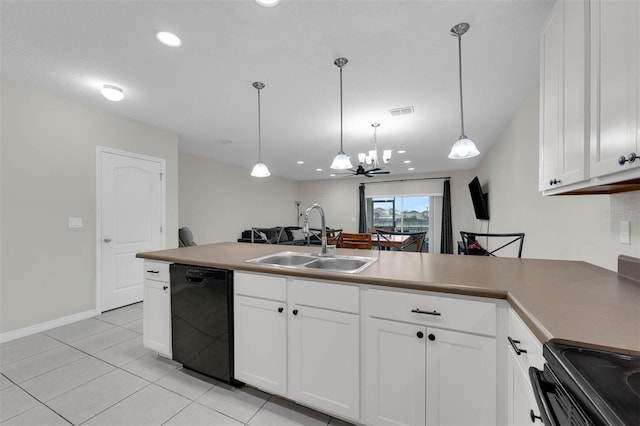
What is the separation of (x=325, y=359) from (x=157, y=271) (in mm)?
1508

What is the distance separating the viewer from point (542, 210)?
2500 millimetres

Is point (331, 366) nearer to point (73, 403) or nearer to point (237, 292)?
point (237, 292)

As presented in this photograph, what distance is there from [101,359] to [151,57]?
2.62 meters

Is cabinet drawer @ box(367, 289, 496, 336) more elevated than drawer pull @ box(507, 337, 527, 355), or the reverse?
cabinet drawer @ box(367, 289, 496, 336)

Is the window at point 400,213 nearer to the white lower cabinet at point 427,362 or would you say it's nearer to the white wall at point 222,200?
the white wall at point 222,200

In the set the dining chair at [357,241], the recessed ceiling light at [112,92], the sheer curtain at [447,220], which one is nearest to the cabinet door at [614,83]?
the dining chair at [357,241]

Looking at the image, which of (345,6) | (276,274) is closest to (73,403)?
(276,274)

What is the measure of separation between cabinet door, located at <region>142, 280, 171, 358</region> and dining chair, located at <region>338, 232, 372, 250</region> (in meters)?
2.87

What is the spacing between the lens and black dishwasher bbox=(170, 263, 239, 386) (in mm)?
1752

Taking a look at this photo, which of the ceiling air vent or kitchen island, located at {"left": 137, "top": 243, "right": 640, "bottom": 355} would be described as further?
the ceiling air vent

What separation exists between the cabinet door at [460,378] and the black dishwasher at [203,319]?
127 cm

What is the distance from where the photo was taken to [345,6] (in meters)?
1.64

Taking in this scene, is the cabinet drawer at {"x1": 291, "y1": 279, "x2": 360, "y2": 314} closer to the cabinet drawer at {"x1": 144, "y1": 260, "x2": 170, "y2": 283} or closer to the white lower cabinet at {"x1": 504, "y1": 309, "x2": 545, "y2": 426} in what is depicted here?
the white lower cabinet at {"x1": 504, "y1": 309, "x2": 545, "y2": 426}

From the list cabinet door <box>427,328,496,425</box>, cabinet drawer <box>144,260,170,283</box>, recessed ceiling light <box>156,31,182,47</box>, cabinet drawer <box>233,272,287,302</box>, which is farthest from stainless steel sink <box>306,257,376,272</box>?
recessed ceiling light <box>156,31,182,47</box>
